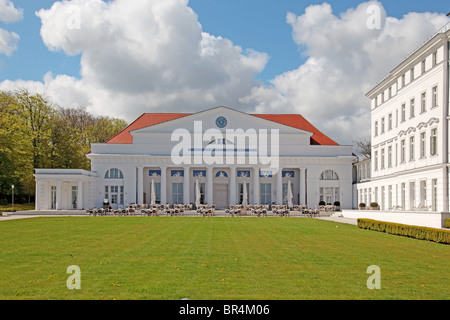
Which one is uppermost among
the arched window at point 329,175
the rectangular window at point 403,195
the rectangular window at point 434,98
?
the rectangular window at point 434,98

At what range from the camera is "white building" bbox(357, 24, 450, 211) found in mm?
29469

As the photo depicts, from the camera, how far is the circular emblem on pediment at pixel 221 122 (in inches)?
2287

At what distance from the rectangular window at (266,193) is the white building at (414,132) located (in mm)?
15300

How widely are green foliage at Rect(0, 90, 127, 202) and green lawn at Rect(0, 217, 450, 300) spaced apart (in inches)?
1561

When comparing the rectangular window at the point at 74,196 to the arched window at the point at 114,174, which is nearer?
the rectangular window at the point at 74,196

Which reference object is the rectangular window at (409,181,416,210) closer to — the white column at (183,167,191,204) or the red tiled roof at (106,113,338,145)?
the red tiled roof at (106,113,338,145)

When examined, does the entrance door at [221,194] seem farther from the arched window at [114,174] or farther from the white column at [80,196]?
the white column at [80,196]

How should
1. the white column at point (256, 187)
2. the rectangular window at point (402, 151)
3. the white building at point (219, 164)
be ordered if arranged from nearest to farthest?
the rectangular window at point (402, 151), the white building at point (219, 164), the white column at point (256, 187)

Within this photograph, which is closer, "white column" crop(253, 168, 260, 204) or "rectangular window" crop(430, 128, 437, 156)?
"rectangular window" crop(430, 128, 437, 156)

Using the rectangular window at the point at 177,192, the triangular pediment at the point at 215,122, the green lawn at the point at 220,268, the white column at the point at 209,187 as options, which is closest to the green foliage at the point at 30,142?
the triangular pediment at the point at 215,122

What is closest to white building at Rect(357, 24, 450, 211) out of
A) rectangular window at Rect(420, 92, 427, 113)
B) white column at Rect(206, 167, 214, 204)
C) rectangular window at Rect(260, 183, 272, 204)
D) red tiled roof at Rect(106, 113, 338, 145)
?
rectangular window at Rect(420, 92, 427, 113)

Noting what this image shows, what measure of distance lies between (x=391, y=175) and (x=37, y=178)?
36756mm

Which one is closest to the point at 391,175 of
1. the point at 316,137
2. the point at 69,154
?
the point at 316,137

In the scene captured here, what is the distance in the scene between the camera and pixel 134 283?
376 inches
